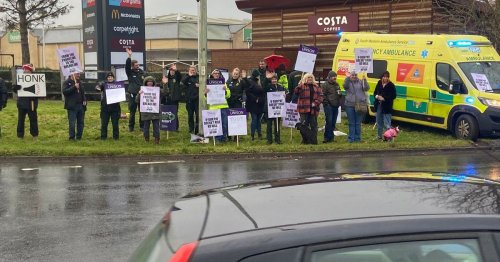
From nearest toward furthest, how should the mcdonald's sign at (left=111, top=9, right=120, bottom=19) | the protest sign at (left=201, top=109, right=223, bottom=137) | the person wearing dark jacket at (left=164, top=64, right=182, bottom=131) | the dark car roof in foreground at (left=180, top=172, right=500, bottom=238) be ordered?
1. the dark car roof in foreground at (left=180, top=172, right=500, bottom=238)
2. the protest sign at (left=201, top=109, right=223, bottom=137)
3. the person wearing dark jacket at (left=164, top=64, right=182, bottom=131)
4. the mcdonald's sign at (left=111, top=9, right=120, bottom=19)

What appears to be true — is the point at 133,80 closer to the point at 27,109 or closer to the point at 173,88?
the point at 173,88

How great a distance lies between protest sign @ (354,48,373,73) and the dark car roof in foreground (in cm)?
1419

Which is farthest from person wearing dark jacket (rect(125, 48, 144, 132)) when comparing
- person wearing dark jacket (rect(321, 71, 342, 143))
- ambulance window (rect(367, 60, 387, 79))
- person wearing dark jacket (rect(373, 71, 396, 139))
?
ambulance window (rect(367, 60, 387, 79))

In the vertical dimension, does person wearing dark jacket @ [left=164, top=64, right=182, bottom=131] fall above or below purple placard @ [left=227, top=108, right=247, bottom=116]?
above

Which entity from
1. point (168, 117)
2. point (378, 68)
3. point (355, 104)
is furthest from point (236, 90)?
point (378, 68)

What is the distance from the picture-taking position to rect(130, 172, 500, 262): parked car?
2125 mm

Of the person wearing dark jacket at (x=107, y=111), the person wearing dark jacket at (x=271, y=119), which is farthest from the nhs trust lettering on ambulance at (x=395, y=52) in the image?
the person wearing dark jacket at (x=107, y=111)

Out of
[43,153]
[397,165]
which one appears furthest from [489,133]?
[43,153]

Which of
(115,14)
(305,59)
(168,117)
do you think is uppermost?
(115,14)

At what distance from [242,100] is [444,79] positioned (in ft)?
18.2

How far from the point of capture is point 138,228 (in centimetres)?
728

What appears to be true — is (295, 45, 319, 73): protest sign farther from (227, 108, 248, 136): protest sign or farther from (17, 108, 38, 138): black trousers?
(17, 108, 38, 138): black trousers

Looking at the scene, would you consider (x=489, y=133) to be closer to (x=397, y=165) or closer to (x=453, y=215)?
(x=397, y=165)

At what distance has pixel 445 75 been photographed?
16.6m
